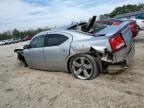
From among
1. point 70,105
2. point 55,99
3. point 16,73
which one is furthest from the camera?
point 16,73

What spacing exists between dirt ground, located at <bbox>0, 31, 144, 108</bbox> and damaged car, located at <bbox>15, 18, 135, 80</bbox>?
32cm

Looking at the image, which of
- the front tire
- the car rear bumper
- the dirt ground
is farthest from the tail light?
the dirt ground

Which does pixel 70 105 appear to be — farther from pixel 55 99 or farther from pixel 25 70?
pixel 25 70

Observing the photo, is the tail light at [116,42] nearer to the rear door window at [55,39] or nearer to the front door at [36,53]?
the rear door window at [55,39]

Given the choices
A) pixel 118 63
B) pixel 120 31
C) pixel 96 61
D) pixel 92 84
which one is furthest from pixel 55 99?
pixel 120 31

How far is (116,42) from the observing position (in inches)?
212

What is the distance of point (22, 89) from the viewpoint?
19.1ft

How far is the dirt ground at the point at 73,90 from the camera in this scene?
14.3 ft

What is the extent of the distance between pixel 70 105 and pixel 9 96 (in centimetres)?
179

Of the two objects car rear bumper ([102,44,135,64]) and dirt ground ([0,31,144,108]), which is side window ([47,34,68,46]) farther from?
car rear bumper ([102,44,135,64])

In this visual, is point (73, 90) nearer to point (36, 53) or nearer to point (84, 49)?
point (84, 49)

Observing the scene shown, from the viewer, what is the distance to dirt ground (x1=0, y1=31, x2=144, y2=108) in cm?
437

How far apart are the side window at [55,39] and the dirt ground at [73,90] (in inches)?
38.4

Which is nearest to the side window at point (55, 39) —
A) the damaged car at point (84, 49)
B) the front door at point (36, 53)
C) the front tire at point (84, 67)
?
the damaged car at point (84, 49)
